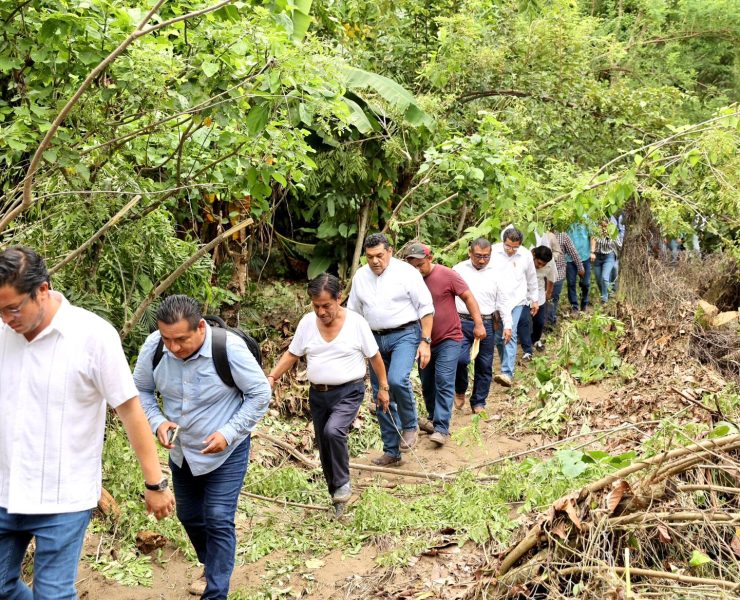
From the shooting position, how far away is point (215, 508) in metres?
5.39

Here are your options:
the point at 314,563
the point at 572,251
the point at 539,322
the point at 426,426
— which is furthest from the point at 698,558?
the point at 572,251

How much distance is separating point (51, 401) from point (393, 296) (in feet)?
15.3

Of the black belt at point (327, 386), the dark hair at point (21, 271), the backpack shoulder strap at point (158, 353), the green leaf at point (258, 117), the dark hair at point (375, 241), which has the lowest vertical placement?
the black belt at point (327, 386)

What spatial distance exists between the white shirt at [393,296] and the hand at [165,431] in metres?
3.39

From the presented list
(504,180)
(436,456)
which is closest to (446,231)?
(504,180)

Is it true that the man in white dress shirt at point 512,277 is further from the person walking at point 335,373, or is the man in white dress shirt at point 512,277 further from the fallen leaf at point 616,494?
the fallen leaf at point 616,494

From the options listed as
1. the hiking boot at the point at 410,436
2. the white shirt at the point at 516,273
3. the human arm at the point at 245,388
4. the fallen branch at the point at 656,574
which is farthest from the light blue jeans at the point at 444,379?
the fallen branch at the point at 656,574

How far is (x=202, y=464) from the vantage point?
211 inches

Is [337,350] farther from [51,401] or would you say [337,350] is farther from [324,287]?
[51,401]

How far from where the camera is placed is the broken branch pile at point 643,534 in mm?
4414

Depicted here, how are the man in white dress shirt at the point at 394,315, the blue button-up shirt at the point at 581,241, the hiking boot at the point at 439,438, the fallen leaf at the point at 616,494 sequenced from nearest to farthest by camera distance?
the fallen leaf at the point at 616,494 < the man in white dress shirt at the point at 394,315 < the hiking boot at the point at 439,438 < the blue button-up shirt at the point at 581,241

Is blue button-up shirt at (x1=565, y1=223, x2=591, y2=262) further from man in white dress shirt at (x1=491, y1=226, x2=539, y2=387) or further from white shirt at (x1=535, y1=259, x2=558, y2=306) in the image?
man in white dress shirt at (x1=491, y1=226, x2=539, y2=387)

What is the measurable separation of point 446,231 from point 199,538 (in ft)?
35.2

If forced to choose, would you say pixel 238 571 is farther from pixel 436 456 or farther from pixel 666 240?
pixel 666 240
